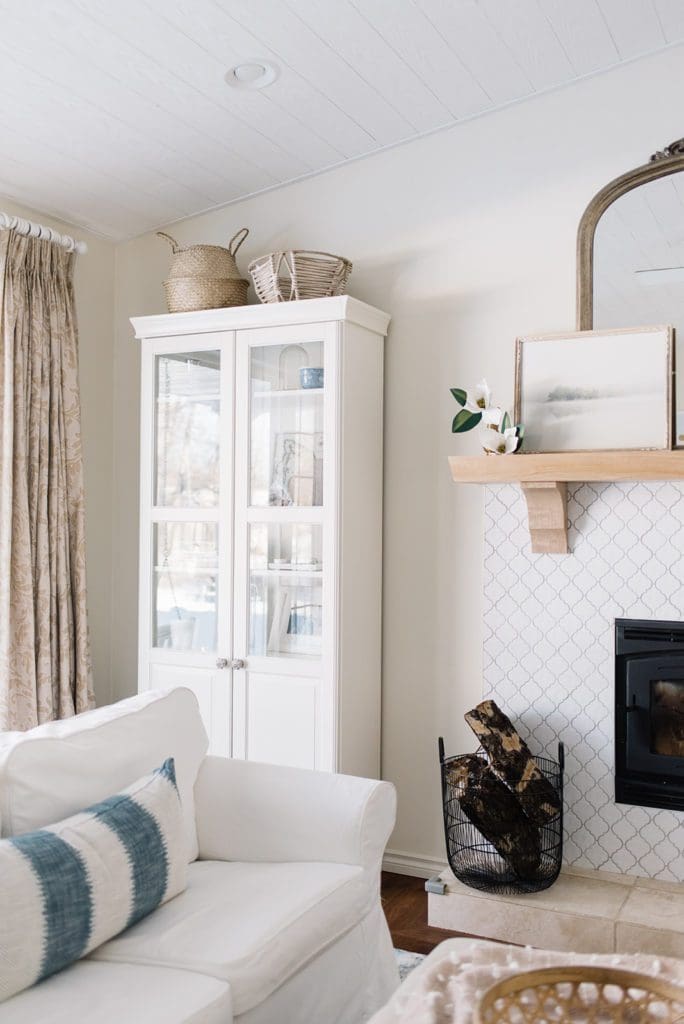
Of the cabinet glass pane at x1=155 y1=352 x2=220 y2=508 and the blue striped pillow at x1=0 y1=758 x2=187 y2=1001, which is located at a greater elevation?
the cabinet glass pane at x1=155 y1=352 x2=220 y2=508

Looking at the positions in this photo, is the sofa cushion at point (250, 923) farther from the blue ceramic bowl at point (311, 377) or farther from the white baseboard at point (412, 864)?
the blue ceramic bowl at point (311, 377)

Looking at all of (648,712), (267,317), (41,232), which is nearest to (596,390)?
(648,712)

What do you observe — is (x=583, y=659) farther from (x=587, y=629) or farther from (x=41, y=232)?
(x=41, y=232)

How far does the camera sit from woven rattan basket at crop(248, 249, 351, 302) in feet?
11.3

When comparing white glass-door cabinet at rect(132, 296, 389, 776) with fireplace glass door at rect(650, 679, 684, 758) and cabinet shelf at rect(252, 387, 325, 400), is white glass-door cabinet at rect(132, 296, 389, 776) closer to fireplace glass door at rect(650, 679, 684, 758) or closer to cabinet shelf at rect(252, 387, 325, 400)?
cabinet shelf at rect(252, 387, 325, 400)

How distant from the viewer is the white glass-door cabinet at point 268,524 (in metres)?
3.37

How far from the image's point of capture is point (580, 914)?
288 centimetres

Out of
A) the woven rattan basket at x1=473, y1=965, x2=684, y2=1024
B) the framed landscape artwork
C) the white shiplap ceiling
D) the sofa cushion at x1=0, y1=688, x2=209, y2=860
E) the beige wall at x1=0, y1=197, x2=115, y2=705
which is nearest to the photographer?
the woven rattan basket at x1=473, y1=965, x2=684, y2=1024

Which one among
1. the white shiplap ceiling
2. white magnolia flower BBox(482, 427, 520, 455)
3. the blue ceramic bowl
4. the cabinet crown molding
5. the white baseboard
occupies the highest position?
the white shiplap ceiling

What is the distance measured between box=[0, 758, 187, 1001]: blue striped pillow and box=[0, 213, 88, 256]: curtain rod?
84.2 inches

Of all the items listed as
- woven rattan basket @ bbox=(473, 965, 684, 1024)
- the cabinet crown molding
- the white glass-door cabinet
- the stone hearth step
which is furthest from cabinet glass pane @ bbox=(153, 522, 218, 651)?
woven rattan basket @ bbox=(473, 965, 684, 1024)

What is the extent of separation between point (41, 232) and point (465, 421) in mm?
1710

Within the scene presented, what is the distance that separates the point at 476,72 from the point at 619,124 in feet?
1.70

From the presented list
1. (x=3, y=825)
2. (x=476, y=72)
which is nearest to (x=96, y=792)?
(x=3, y=825)
